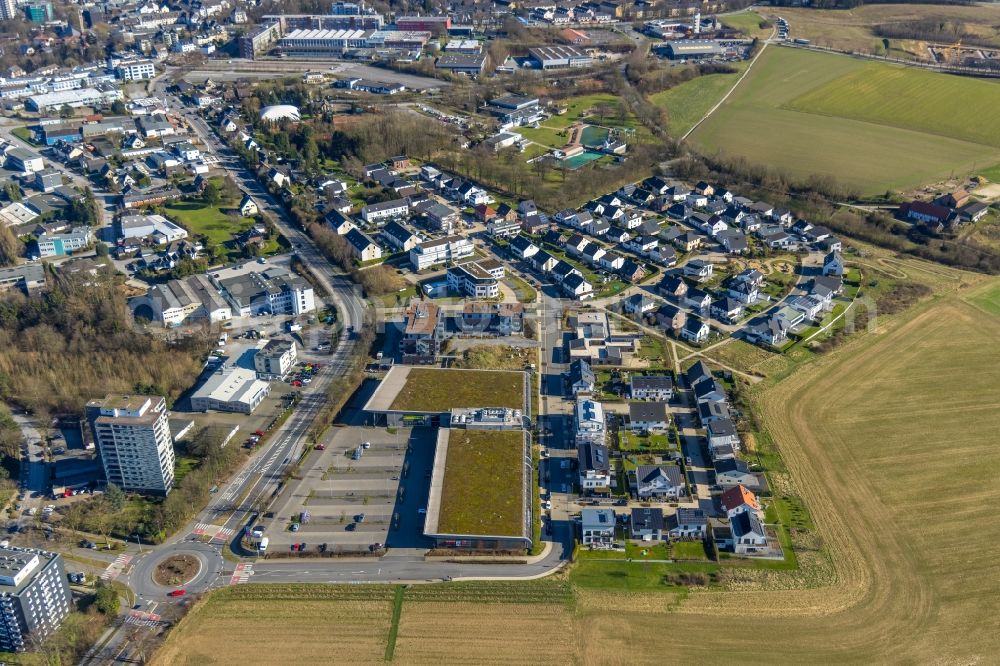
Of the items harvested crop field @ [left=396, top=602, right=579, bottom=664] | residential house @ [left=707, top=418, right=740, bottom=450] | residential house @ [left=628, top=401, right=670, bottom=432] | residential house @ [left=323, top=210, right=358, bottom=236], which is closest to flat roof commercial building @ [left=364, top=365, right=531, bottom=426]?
residential house @ [left=628, top=401, right=670, bottom=432]

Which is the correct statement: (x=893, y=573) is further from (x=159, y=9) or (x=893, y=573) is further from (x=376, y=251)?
(x=159, y=9)

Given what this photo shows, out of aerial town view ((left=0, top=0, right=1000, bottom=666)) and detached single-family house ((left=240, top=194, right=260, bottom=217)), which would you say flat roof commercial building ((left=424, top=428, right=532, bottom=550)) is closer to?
aerial town view ((left=0, top=0, right=1000, bottom=666))

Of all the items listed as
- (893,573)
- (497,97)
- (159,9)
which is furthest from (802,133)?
(159,9)

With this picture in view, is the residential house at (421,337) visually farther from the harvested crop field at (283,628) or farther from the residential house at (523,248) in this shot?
the harvested crop field at (283,628)

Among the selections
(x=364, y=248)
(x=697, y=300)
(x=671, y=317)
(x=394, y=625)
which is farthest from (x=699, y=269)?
(x=394, y=625)

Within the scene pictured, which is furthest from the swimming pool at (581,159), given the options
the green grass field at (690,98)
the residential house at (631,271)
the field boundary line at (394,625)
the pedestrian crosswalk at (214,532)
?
the field boundary line at (394,625)

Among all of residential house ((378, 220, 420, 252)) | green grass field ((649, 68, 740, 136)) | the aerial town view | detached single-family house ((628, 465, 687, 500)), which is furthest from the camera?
green grass field ((649, 68, 740, 136))

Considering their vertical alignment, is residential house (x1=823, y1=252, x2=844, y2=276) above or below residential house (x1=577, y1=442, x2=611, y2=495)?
above
